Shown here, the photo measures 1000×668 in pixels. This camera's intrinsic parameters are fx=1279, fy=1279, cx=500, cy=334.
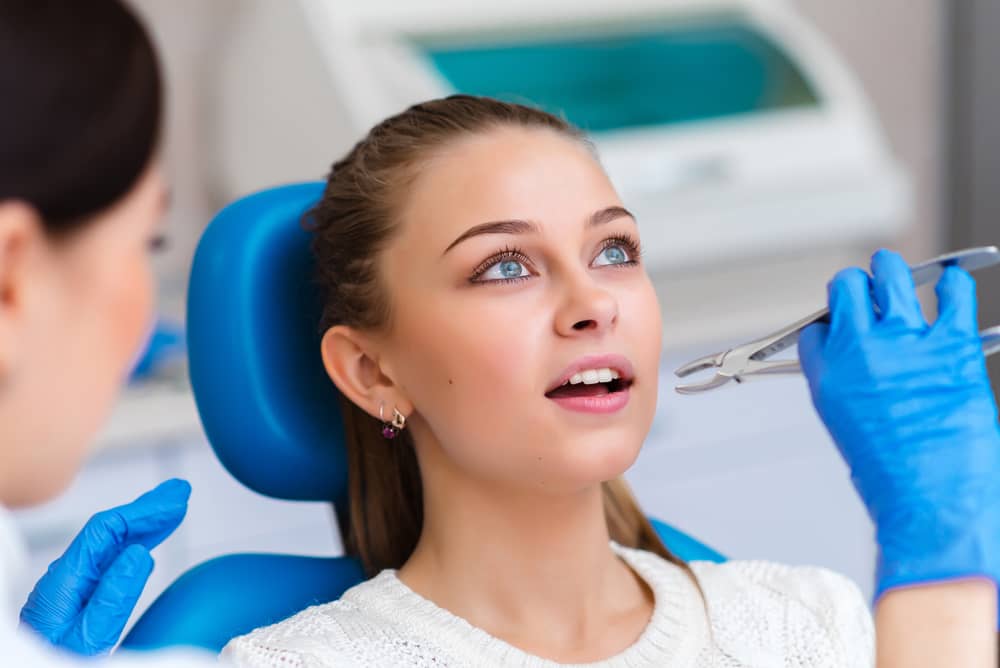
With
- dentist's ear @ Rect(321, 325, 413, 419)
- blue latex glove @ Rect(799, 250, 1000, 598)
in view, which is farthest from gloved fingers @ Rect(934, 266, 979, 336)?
dentist's ear @ Rect(321, 325, 413, 419)

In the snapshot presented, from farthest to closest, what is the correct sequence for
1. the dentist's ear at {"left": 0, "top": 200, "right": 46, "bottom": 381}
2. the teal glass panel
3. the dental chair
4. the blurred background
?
the teal glass panel, the blurred background, the dental chair, the dentist's ear at {"left": 0, "top": 200, "right": 46, "bottom": 381}

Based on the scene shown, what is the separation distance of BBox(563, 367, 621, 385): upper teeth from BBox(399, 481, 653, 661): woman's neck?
0.42 ft

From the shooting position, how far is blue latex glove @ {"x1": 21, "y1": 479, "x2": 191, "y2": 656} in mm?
1077

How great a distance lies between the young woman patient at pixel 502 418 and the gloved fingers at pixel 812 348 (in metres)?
0.13

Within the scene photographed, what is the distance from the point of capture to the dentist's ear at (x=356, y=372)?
47.3 inches

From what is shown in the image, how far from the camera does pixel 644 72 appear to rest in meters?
2.56

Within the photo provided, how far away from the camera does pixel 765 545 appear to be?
8.34ft

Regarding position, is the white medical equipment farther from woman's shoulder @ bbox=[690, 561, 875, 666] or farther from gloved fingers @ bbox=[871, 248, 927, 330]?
gloved fingers @ bbox=[871, 248, 927, 330]

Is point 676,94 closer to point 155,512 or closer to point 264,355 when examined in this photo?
point 264,355

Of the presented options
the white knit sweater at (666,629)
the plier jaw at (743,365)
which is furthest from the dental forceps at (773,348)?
the white knit sweater at (666,629)

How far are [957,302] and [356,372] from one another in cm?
54

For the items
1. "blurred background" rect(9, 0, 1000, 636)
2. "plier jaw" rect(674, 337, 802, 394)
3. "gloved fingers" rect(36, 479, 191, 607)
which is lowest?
"gloved fingers" rect(36, 479, 191, 607)

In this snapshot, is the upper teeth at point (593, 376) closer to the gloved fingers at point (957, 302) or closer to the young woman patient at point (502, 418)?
the young woman patient at point (502, 418)

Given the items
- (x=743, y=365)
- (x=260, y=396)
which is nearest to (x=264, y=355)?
(x=260, y=396)
